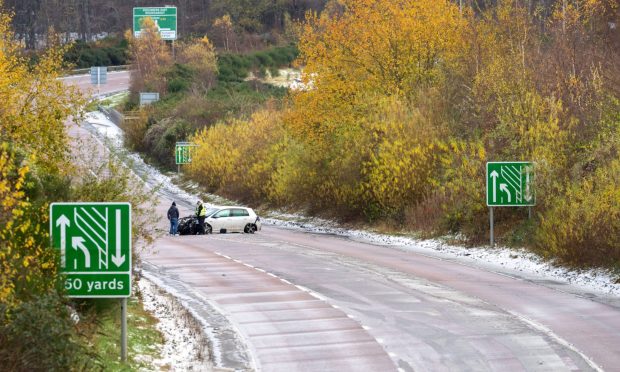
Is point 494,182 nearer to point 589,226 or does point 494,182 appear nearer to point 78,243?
point 589,226

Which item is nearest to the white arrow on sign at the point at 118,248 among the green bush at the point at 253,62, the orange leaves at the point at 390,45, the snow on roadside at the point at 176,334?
the snow on roadside at the point at 176,334

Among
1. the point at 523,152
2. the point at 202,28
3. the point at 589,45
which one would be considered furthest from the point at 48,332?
the point at 202,28

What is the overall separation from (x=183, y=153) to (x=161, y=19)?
98.5 ft

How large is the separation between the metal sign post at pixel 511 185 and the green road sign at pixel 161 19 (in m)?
70.9

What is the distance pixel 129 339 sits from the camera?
1953 centimetres

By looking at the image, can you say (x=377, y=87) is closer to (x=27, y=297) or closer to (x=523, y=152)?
(x=523, y=152)

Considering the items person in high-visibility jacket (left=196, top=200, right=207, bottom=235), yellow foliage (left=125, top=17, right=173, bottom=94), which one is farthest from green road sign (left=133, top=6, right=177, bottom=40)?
person in high-visibility jacket (left=196, top=200, right=207, bottom=235)

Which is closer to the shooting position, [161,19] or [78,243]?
[78,243]

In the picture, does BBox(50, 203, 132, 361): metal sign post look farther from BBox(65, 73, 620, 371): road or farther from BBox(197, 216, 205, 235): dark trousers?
BBox(197, 216, 205, 235): dark trousers

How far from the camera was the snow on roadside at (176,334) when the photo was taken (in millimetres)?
18198

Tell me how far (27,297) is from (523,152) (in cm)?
2557

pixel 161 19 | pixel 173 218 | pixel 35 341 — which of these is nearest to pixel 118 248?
pixel 35 341

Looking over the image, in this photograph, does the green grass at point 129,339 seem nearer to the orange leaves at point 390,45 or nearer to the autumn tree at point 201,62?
the orange leaves at point 390,45

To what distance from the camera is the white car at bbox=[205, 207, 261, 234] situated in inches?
1953
